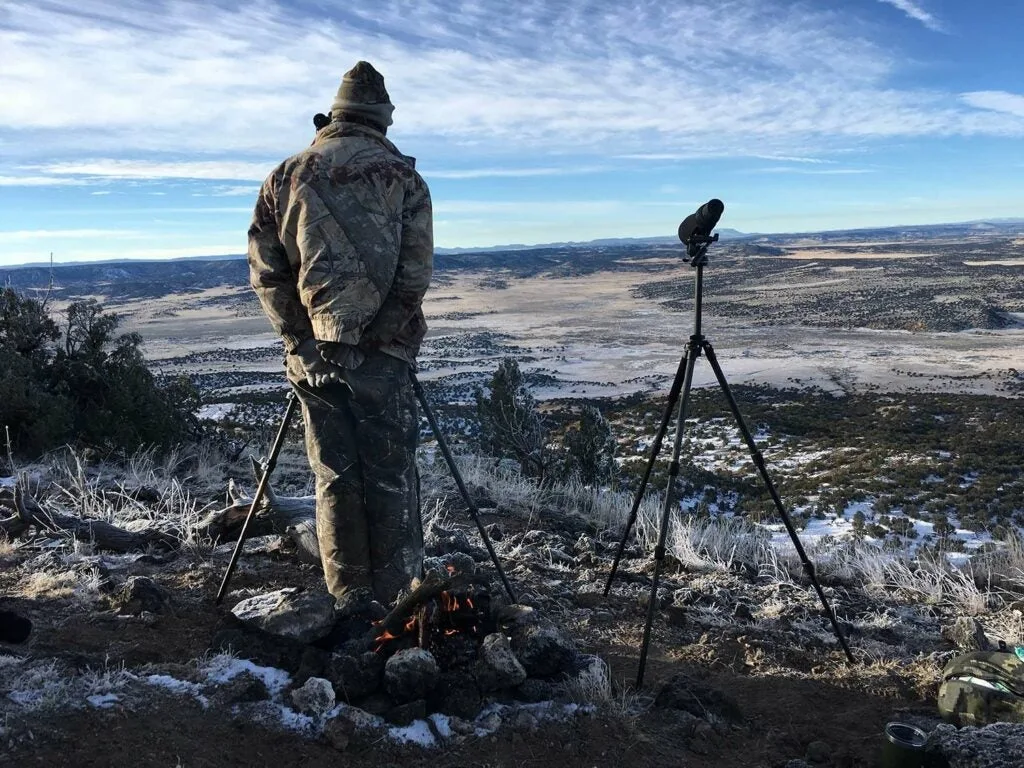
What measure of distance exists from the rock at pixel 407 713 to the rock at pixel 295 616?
567mm

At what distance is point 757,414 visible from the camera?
24.3 metres

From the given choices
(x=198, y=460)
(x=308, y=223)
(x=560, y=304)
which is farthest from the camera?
(x=560, y=304)

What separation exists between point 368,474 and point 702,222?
6.59ft

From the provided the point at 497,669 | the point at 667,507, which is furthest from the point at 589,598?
the point at 497,669

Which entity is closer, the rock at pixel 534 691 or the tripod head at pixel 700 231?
the rock at pixel 534 691

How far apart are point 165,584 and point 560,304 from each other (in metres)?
67.8

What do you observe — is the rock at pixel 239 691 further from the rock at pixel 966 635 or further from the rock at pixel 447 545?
the rock at pixel 966 635

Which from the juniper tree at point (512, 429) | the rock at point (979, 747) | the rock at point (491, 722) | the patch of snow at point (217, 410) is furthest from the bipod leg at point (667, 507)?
the patch of snow at point (217, 410)

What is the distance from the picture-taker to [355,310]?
3.21m

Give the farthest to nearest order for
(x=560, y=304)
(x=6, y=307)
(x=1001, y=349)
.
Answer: (x=560, y=304), (x=1001, y=349), (x=6, y=307)

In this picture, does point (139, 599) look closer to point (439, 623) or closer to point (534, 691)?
point (439, 623)

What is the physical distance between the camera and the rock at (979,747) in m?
2.40

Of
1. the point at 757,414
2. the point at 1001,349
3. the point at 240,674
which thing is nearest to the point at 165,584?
the point at 240,674

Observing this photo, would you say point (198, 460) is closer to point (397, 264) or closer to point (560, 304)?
point (397, 264)
